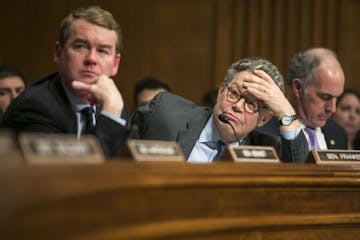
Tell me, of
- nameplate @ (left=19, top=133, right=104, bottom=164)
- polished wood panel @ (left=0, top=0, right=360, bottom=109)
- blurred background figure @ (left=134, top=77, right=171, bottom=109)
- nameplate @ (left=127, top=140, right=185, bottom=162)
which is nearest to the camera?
nameplate @ (left=19, top=133, right=104, bottom=164)

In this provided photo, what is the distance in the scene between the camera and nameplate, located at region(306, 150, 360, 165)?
2.77 metres

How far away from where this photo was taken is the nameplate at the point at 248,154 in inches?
97.3


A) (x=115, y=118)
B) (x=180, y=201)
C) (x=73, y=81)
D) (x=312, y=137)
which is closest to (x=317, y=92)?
(x=312, y=137)

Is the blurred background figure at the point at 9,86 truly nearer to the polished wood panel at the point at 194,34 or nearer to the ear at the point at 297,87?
the polished wood panel at the point at 194,34

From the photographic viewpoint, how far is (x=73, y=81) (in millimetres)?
2928

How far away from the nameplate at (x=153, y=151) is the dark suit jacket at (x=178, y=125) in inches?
41.7

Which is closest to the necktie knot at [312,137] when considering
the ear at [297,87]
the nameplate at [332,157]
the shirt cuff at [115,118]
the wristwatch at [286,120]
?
the ear at [297,87]

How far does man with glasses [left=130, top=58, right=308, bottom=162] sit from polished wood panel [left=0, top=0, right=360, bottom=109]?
324cm

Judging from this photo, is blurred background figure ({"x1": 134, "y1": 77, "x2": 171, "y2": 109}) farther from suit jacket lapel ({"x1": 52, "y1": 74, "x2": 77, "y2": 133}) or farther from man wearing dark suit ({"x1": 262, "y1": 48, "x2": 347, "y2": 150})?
suit jacket lapel ({"x1": 52, "y1": 74, "x2": 77, "y2": 133})

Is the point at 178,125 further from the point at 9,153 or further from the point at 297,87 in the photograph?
the point at 9,153

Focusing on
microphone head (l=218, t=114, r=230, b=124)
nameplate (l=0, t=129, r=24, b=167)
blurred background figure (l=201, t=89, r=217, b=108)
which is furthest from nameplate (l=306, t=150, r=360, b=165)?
blurred background figure (l=201, t=89, r=217, b=108)

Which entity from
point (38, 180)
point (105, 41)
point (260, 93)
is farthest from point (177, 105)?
point (38, 180)

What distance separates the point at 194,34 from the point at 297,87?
2438 millimetres

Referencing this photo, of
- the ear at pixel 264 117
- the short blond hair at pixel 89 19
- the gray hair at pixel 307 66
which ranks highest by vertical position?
the short blond hair at pixel 89 19
